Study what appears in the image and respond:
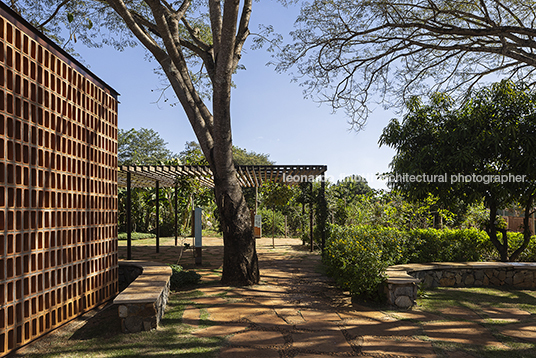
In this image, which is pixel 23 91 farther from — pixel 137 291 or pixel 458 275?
pixel 458 275

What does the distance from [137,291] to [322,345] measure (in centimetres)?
234

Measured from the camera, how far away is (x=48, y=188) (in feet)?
12.8

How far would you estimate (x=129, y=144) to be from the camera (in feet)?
117

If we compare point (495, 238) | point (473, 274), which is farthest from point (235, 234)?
point (495, 238)

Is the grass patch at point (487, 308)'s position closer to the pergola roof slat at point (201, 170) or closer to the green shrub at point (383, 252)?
the green shrub at point (383, 252)

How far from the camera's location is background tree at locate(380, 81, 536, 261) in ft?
21.3

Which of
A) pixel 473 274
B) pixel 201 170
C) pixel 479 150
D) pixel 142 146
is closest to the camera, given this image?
pixel 473 274

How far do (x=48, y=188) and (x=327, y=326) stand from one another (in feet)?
12.5

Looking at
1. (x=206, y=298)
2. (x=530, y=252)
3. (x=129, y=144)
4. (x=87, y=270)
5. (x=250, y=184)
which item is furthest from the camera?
(x=129, y=144)

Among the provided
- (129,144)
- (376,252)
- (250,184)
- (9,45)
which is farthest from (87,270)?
(129,144)

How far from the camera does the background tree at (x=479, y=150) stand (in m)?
6.48

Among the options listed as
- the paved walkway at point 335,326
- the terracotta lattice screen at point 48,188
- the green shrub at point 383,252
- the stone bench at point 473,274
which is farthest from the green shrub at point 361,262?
the terracotta lattice screen at point 48,188

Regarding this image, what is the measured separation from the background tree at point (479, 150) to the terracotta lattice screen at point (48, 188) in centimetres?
628

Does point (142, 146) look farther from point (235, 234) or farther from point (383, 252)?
point (383, 252)
